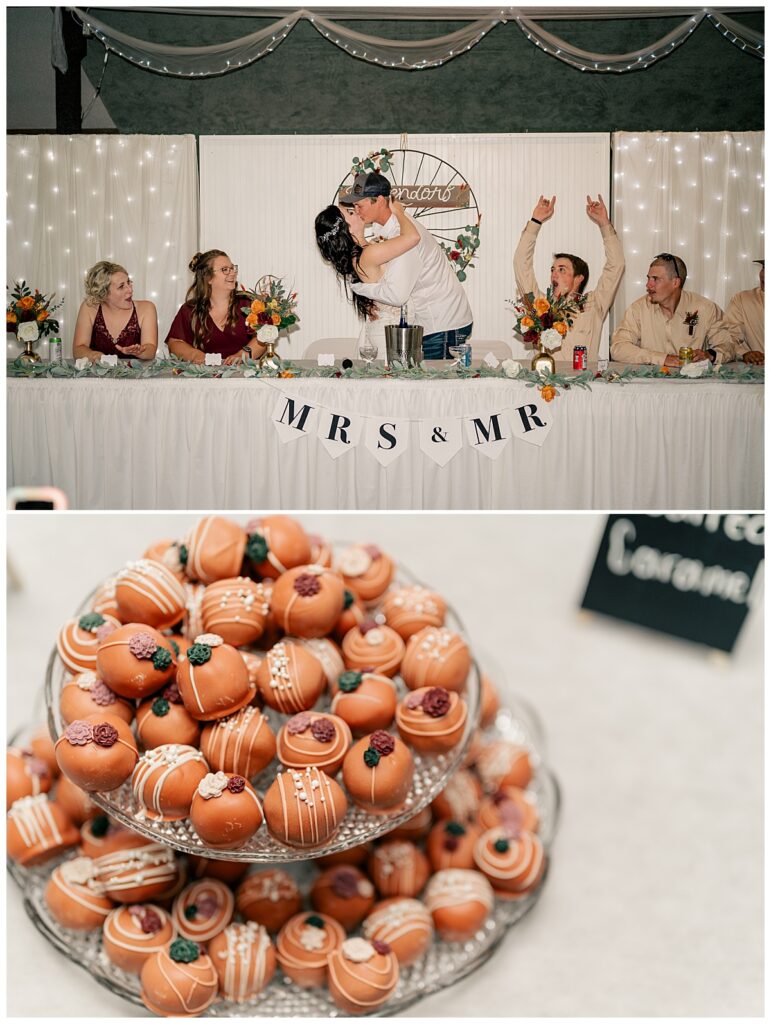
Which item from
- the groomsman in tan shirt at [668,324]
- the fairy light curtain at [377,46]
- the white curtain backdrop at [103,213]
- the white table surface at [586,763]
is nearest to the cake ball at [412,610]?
the white table surface at [586,763]

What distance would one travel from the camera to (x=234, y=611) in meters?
2.04

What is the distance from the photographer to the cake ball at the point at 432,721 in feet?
6.42

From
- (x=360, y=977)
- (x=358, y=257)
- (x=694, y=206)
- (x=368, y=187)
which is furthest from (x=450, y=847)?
(x=694, y=206)

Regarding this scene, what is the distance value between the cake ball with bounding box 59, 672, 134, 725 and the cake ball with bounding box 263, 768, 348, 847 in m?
0.37

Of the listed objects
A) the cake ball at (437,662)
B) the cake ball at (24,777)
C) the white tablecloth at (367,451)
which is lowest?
the cake ball at (24,777)

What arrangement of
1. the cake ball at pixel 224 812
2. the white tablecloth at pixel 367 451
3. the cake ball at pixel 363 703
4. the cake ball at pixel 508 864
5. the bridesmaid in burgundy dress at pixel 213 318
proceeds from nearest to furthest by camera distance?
the cake ball at pixel 224 812
the cake ball at pixel 363 703
the cake ball at pixel 508 864
the white tablecloth at pixel 367 451
the bridesmaid in burgundy dress at pixel 213 318

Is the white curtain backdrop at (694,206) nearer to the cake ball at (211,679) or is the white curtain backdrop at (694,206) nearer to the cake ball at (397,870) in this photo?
the cake ball at (397,870)

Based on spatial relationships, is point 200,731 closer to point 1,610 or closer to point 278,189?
point 1,610

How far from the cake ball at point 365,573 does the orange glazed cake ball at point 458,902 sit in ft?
A: 2.25

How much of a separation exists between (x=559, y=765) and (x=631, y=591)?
669 mm

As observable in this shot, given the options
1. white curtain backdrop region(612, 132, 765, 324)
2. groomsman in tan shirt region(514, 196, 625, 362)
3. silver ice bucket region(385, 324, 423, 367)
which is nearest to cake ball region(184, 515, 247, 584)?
silver ice bucket region(385, 324, 423, 367)

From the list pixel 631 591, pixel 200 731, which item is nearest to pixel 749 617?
pixel 631 591

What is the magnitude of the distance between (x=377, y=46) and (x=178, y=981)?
14.0 feet

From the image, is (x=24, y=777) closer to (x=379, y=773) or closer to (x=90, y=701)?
(x=90, y=701)
